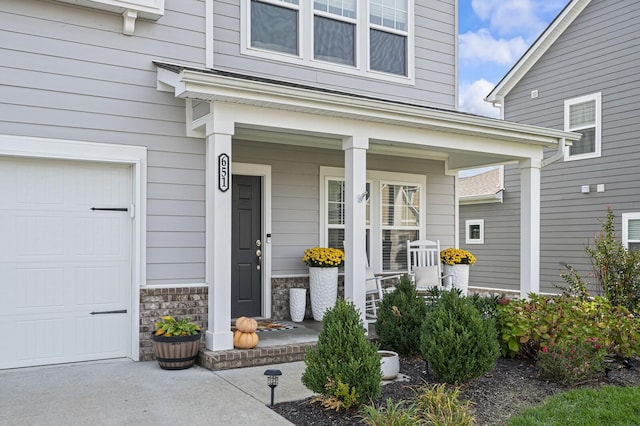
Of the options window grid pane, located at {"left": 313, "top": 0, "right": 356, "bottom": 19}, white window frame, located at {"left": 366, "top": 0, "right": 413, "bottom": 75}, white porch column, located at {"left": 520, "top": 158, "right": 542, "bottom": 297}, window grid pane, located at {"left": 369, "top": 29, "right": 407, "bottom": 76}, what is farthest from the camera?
window grid pane, located at {"left": 369, "top": 29, "right": 407, "bottom": 76}

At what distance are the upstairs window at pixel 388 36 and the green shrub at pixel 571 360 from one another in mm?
4593

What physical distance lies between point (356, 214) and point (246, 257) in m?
1.77

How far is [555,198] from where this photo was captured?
472 inches

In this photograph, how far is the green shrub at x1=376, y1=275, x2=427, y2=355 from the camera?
5.92 m

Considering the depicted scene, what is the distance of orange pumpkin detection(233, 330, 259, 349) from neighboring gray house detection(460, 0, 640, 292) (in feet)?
22.6

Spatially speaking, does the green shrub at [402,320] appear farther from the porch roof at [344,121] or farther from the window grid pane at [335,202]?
the window grid pane at [335,202]

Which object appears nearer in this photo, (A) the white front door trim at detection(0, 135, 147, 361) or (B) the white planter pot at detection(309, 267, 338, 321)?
(A) the white front door trim at detection(0, 135, 147, 361)

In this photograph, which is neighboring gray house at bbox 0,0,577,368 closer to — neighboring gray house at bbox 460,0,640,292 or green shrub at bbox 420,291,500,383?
green shrub at bbox 420,291,500,383

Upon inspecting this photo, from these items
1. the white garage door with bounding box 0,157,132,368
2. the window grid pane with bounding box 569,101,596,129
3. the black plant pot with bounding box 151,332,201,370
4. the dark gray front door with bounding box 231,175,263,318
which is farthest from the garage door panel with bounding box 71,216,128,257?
the window grid pane with bounding box 569,101,596,129

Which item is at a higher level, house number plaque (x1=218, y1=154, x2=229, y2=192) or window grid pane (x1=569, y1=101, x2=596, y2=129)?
window grid pane (x1=569, y1=101, x2=596, y2=129)

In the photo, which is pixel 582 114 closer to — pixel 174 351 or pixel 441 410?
pixel 441 410

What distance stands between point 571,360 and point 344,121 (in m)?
3.34

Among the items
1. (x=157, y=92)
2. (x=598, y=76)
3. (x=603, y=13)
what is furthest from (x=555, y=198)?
(x=157, y=92)

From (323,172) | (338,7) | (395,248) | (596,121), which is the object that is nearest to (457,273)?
(395,248)
